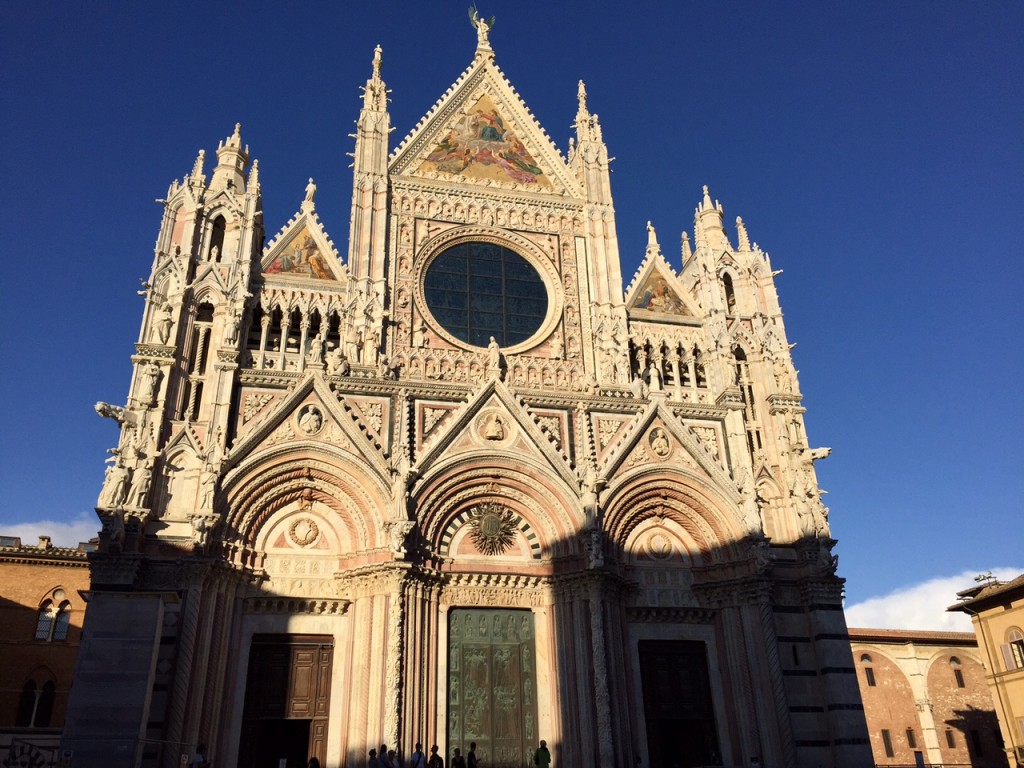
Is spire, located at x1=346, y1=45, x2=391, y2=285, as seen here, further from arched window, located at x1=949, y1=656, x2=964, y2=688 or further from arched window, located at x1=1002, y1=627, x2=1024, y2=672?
arched window, located at x1=949, y1=656, x2=964, y2=688

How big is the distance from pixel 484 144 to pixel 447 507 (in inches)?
482

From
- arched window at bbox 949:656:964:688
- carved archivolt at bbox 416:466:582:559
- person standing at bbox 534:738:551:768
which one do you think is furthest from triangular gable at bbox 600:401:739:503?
arched window at bbox 949:656:964:688

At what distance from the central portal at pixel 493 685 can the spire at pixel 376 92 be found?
15.4m

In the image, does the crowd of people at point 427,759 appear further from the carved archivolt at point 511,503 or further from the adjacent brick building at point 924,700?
the adjacent brick building at point 924,700

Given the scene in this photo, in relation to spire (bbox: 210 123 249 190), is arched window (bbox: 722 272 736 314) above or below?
below

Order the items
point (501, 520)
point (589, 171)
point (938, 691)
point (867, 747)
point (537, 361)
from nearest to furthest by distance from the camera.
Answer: point (867, 747) → point (501, 520) → point (537, 361) → point (589, 171) → point (938, 691)

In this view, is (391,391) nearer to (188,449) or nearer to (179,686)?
(188,449)

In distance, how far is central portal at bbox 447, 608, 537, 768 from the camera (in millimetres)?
17422

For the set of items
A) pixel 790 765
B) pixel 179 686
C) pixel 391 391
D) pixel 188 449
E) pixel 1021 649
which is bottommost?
pixel 790 765

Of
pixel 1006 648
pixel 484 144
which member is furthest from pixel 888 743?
pixel 484 144

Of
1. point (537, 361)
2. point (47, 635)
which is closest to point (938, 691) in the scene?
point (537, 361)

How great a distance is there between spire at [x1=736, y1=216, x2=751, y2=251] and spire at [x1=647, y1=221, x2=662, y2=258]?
8.59ft

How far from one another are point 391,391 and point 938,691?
101 ft

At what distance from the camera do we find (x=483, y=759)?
17.2m
